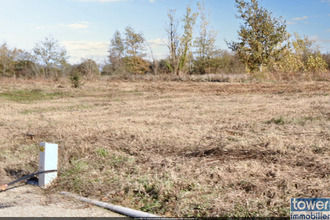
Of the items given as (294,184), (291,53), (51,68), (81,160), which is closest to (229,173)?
(294,184)

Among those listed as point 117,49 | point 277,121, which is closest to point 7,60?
point 117,49

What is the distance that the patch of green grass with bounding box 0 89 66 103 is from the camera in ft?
60.4

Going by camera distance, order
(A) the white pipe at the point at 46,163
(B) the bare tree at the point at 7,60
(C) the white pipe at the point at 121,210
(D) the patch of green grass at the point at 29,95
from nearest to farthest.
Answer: (C) the white pipe at the point at 121,210
(A) the white pipe at the point at 46,163
(D) the patch of green grass at the point at 29,95
(B) the bare tree at the point at 7,60

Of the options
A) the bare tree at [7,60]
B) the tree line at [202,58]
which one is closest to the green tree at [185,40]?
the tree line at [202,58]

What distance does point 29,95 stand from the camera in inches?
770

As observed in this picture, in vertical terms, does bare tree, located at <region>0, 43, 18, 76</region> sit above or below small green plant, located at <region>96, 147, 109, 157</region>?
above

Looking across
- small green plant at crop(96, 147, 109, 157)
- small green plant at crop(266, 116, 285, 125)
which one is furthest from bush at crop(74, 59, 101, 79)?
small green plant at crop(96, 147, 109, 157)

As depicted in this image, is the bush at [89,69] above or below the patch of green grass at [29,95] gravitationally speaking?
above

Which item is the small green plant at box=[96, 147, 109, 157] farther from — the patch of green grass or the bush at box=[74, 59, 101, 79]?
the bush at box=[74, 59, 101, 79]

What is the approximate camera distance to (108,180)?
15.6 feet

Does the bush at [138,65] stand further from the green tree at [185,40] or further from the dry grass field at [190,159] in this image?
the dry grass field at [190,159]

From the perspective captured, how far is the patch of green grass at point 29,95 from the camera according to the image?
1842 centimetres

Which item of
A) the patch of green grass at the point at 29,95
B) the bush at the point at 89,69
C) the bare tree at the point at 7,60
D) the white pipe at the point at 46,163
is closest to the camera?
the white pipe at the point at 46,163

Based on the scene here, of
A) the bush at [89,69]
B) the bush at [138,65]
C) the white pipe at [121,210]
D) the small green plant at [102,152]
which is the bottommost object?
the white pipe at [121,210]
